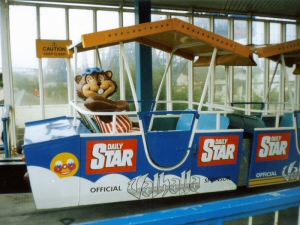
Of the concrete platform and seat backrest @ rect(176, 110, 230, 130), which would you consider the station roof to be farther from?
the concrete platform

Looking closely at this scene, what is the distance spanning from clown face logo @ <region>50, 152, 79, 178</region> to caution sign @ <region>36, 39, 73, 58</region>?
3.72 meters

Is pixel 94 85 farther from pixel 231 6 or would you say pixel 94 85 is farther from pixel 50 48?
pixel 231 6

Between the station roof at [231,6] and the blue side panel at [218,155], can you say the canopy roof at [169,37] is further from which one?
the station roof at [231,6]

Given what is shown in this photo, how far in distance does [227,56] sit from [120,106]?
1.75 metres

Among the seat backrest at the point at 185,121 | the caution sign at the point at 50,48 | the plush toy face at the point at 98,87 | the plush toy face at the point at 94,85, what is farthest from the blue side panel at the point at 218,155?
the caution sign at the point at 50,48

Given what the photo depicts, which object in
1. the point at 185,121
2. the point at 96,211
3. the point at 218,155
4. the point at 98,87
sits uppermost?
the point at 98,87

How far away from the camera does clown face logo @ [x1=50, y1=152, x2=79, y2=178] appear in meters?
2.73

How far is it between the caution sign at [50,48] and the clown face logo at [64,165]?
3718 millimetres

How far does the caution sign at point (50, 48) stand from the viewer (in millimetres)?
5957

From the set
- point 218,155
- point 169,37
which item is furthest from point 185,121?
point 169,37

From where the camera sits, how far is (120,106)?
3.15 m

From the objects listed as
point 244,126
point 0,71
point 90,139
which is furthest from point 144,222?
point 0,71

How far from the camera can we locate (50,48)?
601cm

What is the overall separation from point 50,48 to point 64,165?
12.8ft
